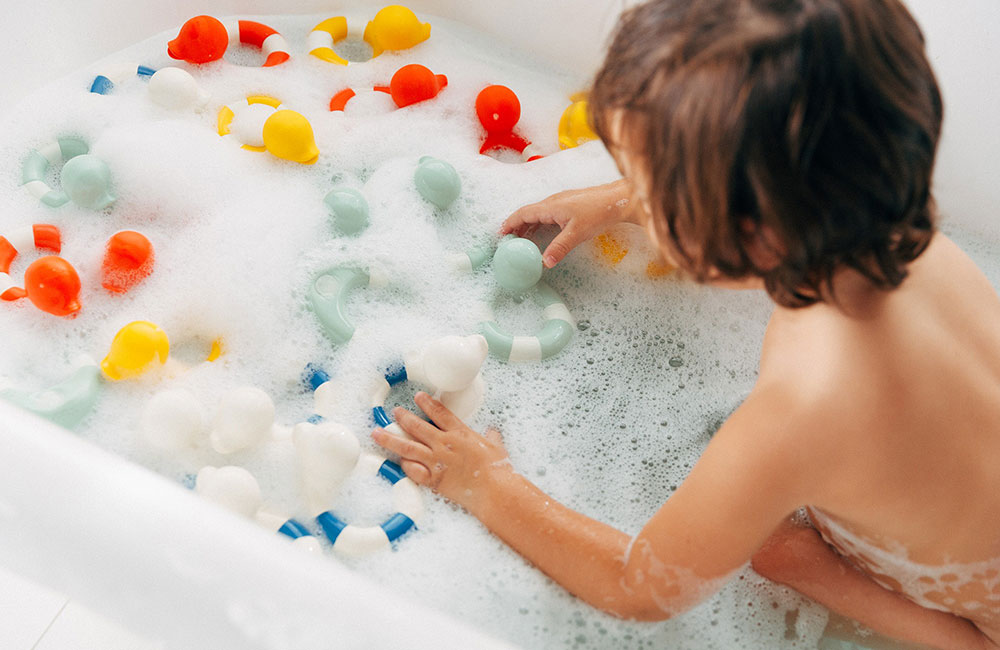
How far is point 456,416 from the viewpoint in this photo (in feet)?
3.49

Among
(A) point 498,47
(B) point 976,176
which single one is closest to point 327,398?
(A) point 498,47

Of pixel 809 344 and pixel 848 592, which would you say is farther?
pixel 848 592

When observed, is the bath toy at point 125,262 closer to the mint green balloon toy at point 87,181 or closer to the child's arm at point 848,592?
the mint green balloon toy at point 87,181

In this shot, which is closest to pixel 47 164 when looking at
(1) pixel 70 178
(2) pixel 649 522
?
(1) pixel 70 178

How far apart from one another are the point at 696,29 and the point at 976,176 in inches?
36.0

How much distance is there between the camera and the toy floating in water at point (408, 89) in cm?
138

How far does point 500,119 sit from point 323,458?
69cm

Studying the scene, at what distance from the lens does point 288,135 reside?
123 cm

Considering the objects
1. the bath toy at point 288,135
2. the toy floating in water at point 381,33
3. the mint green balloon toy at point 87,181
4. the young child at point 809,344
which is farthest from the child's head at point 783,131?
the toy floating in water at point 381,33

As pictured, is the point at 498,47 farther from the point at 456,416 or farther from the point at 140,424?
the point at 140,424

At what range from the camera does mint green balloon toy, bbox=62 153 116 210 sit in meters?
1.16

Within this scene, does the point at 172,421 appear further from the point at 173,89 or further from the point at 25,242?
the point at 173,89

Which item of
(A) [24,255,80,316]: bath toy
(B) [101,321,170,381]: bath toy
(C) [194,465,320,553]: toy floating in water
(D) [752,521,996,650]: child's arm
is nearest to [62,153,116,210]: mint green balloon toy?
(A) [24,255,80,316]: bath toy

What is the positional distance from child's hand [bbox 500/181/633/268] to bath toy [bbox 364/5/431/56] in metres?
0.49
